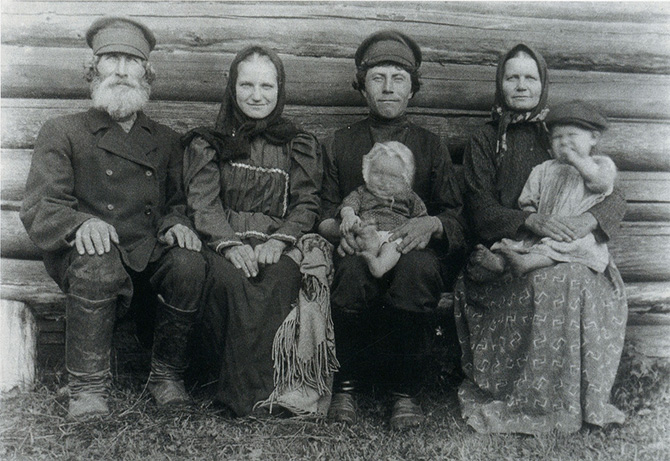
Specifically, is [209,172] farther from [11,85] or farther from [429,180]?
[11,85]

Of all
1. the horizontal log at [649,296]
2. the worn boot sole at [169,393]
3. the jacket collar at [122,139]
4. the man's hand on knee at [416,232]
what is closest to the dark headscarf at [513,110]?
the man's hand on knee at [416,232]

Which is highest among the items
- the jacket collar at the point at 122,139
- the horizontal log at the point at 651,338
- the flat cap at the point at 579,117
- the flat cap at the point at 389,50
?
the flat cap at the point at 389,50

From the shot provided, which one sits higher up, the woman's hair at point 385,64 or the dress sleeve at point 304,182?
the woman's hair at point 385,64

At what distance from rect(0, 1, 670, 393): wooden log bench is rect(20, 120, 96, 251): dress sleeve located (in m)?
0.85

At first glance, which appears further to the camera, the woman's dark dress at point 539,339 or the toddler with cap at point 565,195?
the toddler with cap at point 565,195

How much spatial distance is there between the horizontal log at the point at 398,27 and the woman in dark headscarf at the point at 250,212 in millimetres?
731

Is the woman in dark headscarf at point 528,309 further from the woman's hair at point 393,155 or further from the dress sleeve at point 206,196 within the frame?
the dress sleeve at point 206,196

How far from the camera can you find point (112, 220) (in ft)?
10.9

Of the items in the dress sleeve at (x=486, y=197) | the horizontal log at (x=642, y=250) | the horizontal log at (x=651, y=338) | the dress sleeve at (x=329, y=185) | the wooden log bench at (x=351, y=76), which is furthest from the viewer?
the horizontal log at (x=651, y=338)

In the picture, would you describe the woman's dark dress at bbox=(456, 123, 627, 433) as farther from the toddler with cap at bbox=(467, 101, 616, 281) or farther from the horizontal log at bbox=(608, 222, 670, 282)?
the horizontal log at bbox=(608, 222, 670, 282)

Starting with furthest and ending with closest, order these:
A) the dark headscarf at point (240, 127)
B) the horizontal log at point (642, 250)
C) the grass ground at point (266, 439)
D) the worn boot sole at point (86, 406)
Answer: the horizontal log at point (642, 250) → the dark headscarf at point (240, 127) → the worn boot sole at point (86, 406) → the grass ground at point (266, 439)

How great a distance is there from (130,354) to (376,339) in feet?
4.72

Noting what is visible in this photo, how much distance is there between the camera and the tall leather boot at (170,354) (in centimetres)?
317

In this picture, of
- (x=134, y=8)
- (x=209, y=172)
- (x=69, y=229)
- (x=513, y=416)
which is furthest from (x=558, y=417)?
(x=134, y=8)
